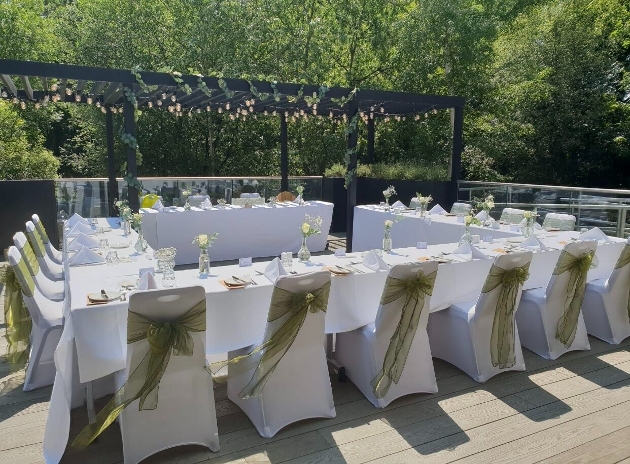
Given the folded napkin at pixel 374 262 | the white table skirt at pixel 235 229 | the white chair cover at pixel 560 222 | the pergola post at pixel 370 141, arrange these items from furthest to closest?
1. the pergola post at pixel 370 141
2. the white table skirt at pixel 235 229
3. the white chair cover at pixel 560 222
4. the folded napkin at pixel 374 262

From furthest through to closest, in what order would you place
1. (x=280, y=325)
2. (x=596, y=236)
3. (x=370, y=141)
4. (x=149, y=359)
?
(x=370, y=141)
(x=596, y=236)
(x=280, y=325)
(x=149, y=359)

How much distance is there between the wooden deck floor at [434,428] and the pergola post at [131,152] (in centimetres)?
402

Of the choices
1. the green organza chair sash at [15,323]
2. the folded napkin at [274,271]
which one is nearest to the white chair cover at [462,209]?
the folded napkin at [274,271]

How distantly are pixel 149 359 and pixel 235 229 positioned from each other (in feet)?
18.8

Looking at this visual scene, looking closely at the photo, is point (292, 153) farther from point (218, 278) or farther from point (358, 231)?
point (218, 278)

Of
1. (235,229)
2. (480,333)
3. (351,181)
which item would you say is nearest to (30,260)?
(480,333)

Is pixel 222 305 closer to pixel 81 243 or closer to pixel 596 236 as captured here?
pixel 81 243

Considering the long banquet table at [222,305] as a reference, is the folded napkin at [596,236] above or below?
above

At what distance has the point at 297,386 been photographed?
3.13 m

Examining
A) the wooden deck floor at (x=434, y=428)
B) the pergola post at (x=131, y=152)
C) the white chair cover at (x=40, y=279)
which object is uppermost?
the pergola post at (x=131, y=152)

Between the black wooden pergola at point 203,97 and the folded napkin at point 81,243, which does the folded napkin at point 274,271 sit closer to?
the folded napkin at point 81,243

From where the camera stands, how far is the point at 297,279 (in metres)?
2.84

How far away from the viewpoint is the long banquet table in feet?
9.12

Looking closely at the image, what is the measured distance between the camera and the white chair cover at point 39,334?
3.54 m
